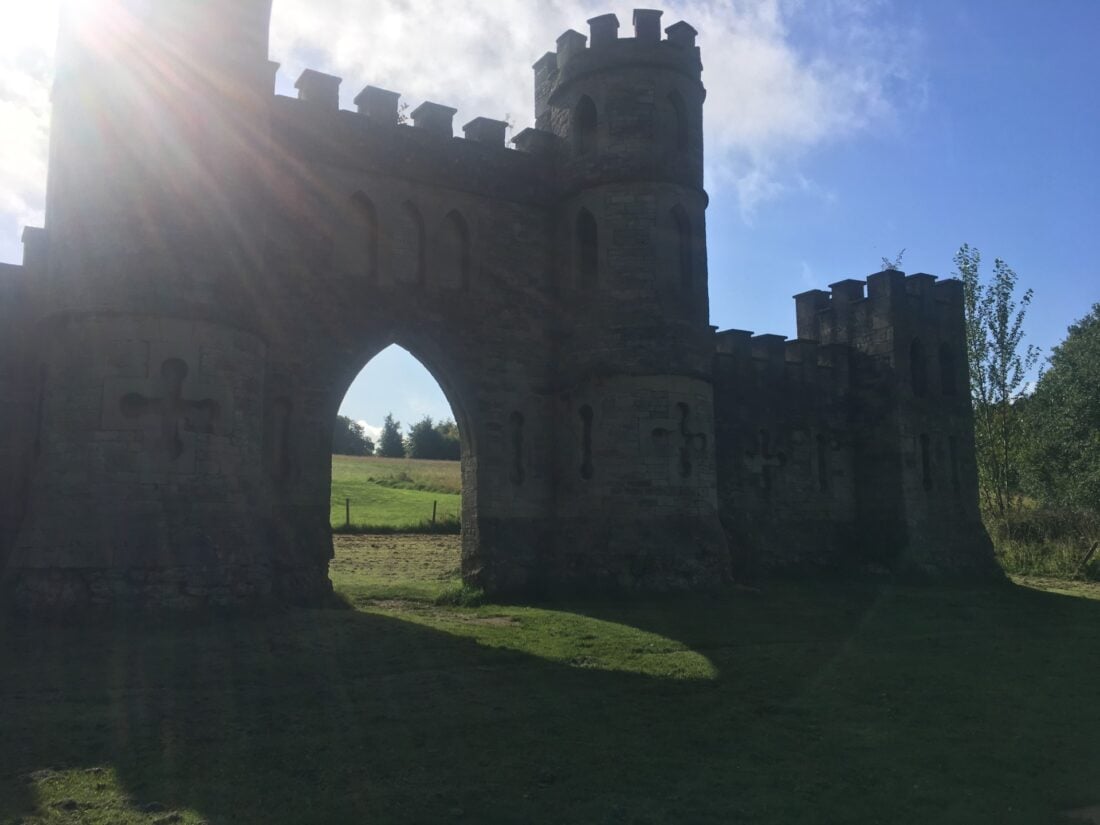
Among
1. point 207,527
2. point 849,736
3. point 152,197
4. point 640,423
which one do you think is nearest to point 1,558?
point 207,527

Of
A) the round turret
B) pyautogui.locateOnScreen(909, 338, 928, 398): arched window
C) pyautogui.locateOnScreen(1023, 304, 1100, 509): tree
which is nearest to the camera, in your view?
the round turret

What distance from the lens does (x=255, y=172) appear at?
45.8 ft

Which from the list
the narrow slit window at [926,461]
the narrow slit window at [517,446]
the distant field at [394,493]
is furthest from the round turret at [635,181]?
the distant field at [394,493]

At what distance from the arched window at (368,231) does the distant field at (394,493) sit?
13773 millimetres

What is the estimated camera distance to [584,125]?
18.2m

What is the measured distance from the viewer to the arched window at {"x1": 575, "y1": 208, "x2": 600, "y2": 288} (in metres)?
17.9

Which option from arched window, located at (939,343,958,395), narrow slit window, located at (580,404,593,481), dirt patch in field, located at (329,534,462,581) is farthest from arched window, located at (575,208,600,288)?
arched window, located at (939,343,958,395)

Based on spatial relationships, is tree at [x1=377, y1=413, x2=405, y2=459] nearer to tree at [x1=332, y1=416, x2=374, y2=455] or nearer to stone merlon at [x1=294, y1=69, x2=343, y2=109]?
tree at [x1=332, y1=416, x2=374, y2=455]

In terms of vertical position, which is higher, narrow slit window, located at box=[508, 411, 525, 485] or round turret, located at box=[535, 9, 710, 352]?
round turret, located at box=[535, 9, 710, 352]

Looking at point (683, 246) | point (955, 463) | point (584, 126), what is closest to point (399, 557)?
point (683, 246)

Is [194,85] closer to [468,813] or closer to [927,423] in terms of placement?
[468,813]

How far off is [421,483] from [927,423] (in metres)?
29.0

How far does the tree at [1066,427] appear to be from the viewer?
119 ft

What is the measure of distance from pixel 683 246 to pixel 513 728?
456 inches
